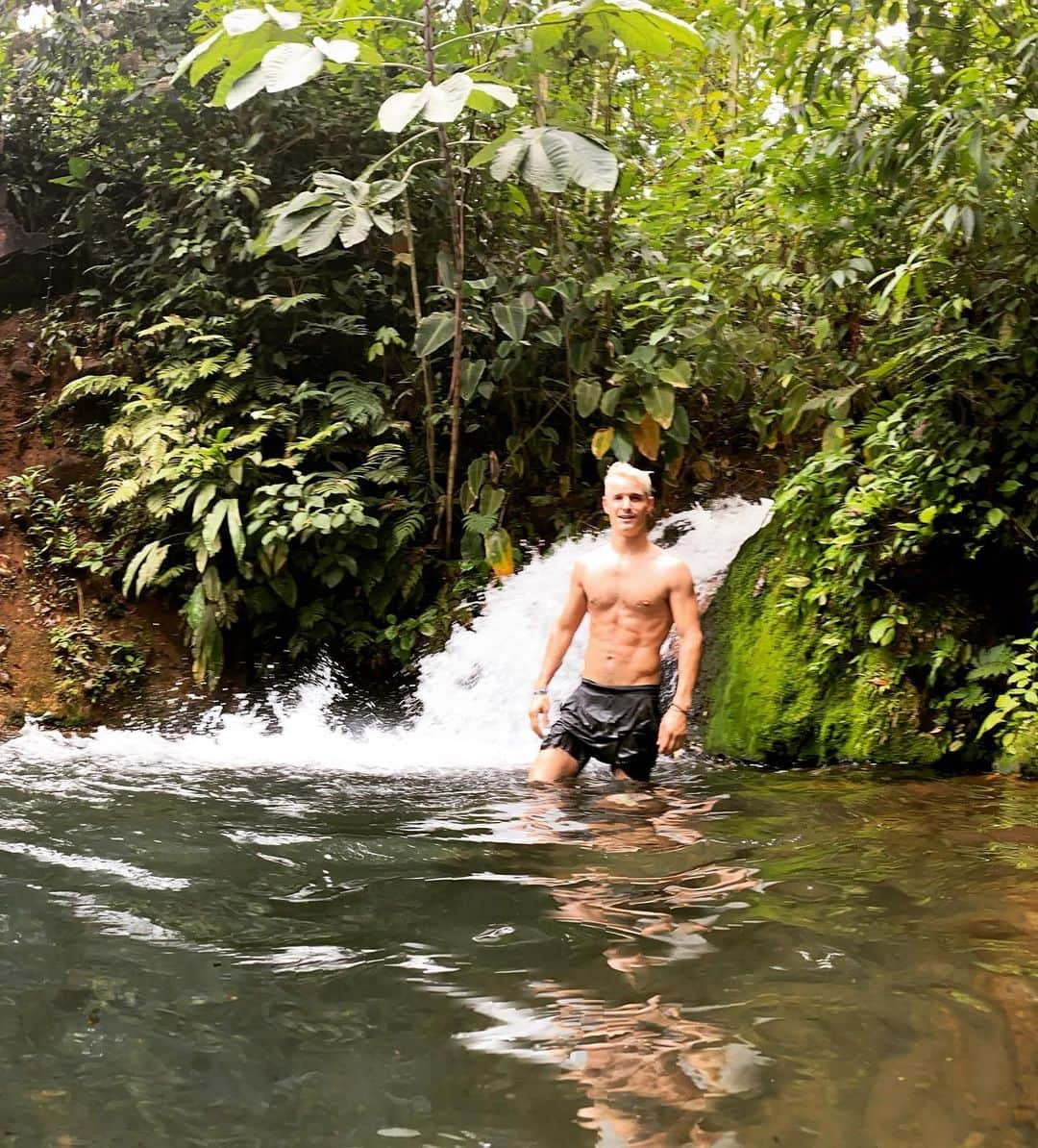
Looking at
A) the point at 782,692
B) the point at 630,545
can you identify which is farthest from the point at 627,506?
the point at 782,692

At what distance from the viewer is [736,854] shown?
316cm

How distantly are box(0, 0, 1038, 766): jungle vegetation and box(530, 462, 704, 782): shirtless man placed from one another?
127 cm

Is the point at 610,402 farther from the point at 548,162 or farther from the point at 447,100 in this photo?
the point at 447,100

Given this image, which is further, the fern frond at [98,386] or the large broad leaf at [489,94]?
the fern frond at [98,386]

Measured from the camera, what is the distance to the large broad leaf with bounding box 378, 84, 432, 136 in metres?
4.07

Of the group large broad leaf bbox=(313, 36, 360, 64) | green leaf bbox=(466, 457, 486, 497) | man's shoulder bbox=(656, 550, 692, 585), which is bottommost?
man's shoulder bbox=(656, 550, 692, 585)

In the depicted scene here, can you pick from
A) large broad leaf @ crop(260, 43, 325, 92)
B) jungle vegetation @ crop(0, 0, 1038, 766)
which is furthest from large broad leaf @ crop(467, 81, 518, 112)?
large broad leaf @ crop(260, 43, 325, 92)

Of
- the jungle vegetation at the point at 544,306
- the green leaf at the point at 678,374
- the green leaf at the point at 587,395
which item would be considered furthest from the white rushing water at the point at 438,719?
the green leaf at the point at 678,374

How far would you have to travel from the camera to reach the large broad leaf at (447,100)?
4045mm

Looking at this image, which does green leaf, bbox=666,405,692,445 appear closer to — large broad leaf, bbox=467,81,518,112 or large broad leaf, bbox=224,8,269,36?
large broad leaf, bbox=467,81,518,112

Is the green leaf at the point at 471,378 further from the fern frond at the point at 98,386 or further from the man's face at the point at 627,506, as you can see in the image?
the fern frond at the point at 98,386

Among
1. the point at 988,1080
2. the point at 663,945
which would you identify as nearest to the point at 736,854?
the point at 663,945

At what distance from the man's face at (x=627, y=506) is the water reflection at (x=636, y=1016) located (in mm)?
1741

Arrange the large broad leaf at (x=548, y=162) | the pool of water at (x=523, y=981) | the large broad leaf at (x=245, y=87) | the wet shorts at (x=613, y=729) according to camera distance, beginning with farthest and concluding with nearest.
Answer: the wet shorts at (x=613, y=729)
the large broad leaf at (x=548, y=162)
the large broad leaf at (x=245, y=87)
the pool of water at (x=523, y=981)
